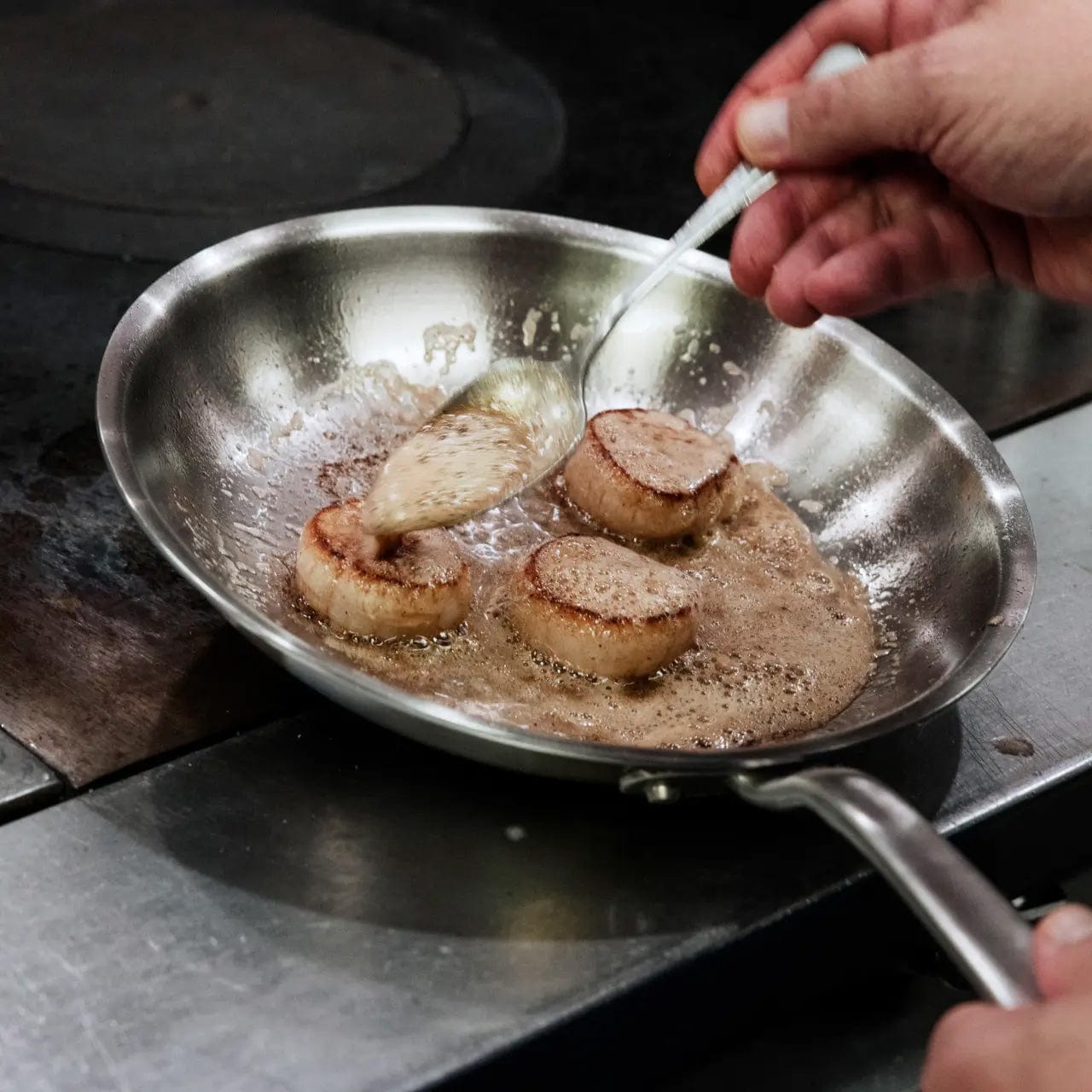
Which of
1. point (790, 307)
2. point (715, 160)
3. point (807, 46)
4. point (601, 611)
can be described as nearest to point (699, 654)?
point (601, 611)

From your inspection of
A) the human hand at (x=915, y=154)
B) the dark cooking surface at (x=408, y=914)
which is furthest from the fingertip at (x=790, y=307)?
the dark cooking surface at (x=408, y=914)

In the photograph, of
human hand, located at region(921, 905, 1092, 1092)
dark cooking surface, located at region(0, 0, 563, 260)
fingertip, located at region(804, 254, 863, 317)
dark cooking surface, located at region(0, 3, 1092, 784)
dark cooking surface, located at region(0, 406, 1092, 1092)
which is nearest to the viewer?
human hand, located at region(921, 905, 1092, 1092)

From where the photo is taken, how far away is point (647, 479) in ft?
4.23

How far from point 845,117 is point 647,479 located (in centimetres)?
35

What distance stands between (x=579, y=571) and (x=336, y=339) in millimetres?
431

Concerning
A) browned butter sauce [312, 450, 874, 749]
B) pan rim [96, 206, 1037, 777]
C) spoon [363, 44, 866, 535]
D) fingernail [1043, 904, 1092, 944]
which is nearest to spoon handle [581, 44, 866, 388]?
spoon [363, 44, 866, 535]

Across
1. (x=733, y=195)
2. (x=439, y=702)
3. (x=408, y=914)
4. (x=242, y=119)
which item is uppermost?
(x=733, y=195)

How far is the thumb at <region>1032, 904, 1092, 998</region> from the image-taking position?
2.26 feet

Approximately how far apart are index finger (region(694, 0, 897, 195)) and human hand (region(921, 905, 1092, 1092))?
829 mm

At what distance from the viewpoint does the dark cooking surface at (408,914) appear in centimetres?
84

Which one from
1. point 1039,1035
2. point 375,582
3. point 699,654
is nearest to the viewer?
point 1039,1035

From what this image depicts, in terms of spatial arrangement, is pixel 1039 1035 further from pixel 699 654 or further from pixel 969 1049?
pixel 699 654

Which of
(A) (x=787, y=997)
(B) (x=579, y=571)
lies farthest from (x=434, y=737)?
(A) (x=787, y=997)

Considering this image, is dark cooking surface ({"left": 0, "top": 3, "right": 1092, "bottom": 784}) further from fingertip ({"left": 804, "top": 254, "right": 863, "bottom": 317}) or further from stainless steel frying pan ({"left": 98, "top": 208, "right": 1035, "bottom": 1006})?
fingertip ({"left": 804, "top": 254, "right": 863, "bottom": 317})
